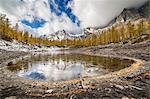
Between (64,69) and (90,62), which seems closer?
(64,69)

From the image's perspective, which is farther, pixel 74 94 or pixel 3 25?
pixel 3 25

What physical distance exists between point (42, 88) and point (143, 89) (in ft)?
17.4

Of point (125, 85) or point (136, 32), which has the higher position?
point (136, 32)

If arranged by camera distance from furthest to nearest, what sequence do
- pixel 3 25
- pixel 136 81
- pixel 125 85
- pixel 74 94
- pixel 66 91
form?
pixel 3 25 → pixel 136 81 → pixel 125 85 → pixel 66 91 → pixel 74 94

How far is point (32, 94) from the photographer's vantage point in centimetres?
1086

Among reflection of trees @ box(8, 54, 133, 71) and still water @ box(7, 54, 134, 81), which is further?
reflection of trees @ box(8, 54, 133, 71)

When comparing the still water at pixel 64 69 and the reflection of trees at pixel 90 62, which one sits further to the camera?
the reflection of trees at pixel 90 62

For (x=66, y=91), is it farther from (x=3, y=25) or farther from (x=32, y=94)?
(x=3, y=25)

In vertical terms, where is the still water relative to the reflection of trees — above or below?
below

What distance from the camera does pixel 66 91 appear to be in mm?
11148

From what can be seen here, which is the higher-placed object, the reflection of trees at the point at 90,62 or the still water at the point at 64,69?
the reflection of trees at the point at 90,62

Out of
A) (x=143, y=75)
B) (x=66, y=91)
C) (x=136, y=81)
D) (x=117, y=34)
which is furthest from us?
(x=117, y=34)

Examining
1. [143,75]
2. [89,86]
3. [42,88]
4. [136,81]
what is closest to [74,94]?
[89,86]

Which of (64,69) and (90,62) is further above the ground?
(90,62)
